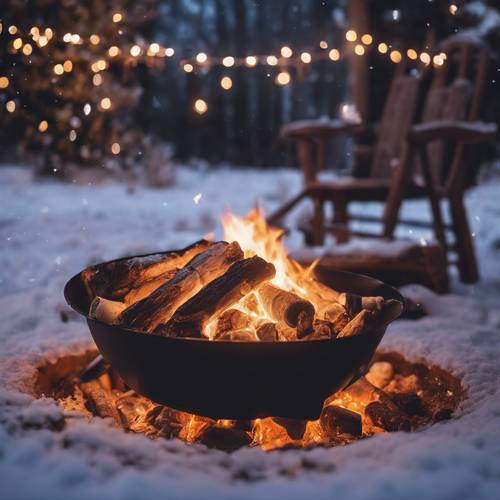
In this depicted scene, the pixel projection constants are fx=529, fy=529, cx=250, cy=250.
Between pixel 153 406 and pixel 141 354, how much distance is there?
43 cm

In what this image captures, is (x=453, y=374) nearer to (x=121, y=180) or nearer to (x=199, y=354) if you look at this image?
(x=199, y=354)

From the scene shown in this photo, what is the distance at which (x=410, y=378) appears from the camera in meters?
1.92

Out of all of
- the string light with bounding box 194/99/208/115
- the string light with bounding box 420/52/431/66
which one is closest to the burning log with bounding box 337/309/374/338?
the string light with bounding box 420/52/431/66

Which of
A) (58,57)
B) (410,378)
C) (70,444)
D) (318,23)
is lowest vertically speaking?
(410,378)

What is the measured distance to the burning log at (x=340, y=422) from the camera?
157cm

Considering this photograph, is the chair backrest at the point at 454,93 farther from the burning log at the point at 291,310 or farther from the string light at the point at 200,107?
the string light at the point at 200,107

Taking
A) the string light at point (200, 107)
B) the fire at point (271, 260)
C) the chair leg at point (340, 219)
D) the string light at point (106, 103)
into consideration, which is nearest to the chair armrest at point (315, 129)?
the chair leg at point (340, 219)

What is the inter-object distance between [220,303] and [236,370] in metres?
0.22

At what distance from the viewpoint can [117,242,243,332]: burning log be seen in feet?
4.88

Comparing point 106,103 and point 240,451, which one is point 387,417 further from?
point 106,103

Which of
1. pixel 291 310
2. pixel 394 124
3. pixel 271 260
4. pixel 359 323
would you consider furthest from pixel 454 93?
pixel 291 310

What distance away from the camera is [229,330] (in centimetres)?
151

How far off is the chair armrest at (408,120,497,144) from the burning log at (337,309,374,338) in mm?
1615

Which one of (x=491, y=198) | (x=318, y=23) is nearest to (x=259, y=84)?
(x=318, y=23)
